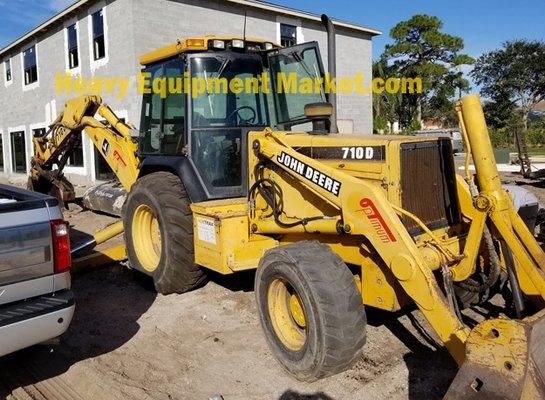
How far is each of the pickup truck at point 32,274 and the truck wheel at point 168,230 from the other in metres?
1.63

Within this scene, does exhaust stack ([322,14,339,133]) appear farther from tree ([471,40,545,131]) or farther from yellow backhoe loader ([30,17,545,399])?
tree ([471,40,545,131])

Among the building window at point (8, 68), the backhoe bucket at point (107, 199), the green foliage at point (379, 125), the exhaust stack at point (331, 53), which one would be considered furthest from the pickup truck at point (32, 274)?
the green foliage at point (379, 125)

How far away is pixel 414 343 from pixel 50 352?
2.98 m

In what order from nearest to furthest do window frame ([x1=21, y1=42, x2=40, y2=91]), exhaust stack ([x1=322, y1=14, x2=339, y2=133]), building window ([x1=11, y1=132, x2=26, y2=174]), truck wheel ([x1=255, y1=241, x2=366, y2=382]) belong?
1. truck wheel ([x1=255, y1=241, x2=366, y2=382])
2. exhaust stack ([x1=322, y1=14, x2=339, y2=133])
3. window frame ([x1=21, y1=42, x2=40, y2=91])
4. building window ([x1=11, y1=132, x2=26, y2=174])

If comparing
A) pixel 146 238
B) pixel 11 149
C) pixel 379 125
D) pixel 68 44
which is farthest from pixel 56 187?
pixel 379 125

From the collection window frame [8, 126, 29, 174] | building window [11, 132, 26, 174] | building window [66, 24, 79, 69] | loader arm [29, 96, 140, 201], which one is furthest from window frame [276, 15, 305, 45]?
building window [11, 132, 26, 174]

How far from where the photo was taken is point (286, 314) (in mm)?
3977

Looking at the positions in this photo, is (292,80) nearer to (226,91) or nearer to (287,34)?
(226,91)

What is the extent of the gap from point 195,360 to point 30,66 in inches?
739

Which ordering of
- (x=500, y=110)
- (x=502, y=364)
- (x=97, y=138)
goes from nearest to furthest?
(x=502, y=364) < (x=97, y=138) < (x=500, y=110)

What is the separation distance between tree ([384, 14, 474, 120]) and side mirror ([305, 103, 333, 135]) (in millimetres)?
37093

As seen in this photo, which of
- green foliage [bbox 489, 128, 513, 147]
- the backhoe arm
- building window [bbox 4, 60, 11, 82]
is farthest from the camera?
green foliage [bbox 489, 128, 513, 147]

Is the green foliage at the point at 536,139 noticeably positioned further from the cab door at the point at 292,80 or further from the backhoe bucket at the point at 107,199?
the cab door at the point at 292,80

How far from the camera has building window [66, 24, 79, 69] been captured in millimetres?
15919
